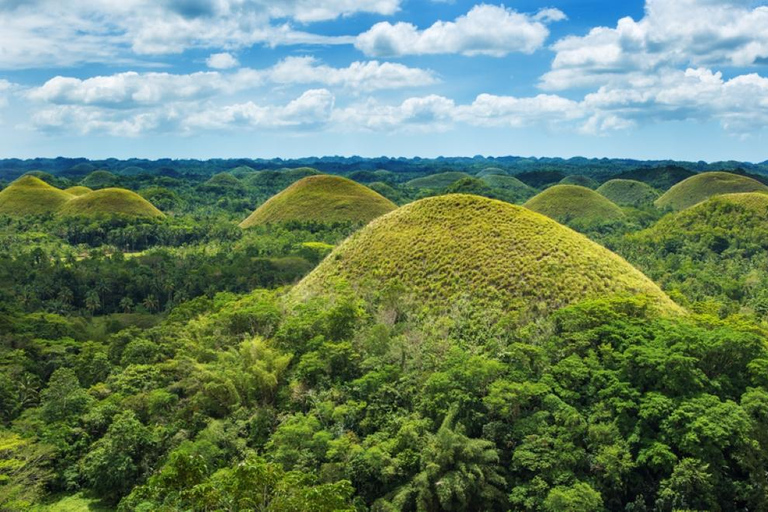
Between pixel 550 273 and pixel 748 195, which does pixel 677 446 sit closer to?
pixel 550 273

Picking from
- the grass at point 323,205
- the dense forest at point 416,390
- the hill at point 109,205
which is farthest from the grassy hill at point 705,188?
the hill at point 109,205

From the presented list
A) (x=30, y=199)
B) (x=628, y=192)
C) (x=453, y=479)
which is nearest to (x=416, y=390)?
(x=453, y=479)

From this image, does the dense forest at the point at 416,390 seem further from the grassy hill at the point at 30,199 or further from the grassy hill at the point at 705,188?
the grassy hill at the point at 705,188

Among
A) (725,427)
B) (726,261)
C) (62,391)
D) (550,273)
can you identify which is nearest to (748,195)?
(726,261)

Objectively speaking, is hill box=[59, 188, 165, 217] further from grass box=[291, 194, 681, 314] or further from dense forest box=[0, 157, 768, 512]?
grass box=[291, 194, 681, 314]

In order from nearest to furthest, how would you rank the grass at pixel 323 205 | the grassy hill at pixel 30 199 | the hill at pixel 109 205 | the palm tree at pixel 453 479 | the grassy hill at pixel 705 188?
the palm tree at pixel 453 479 → the grass at pixel 323 205 → the hill at pixel 109 205 → the grassy hill at pixel 30 199 → the grassy hill at pixel 705 188

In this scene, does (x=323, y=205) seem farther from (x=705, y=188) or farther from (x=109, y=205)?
(x=705, y=188)
